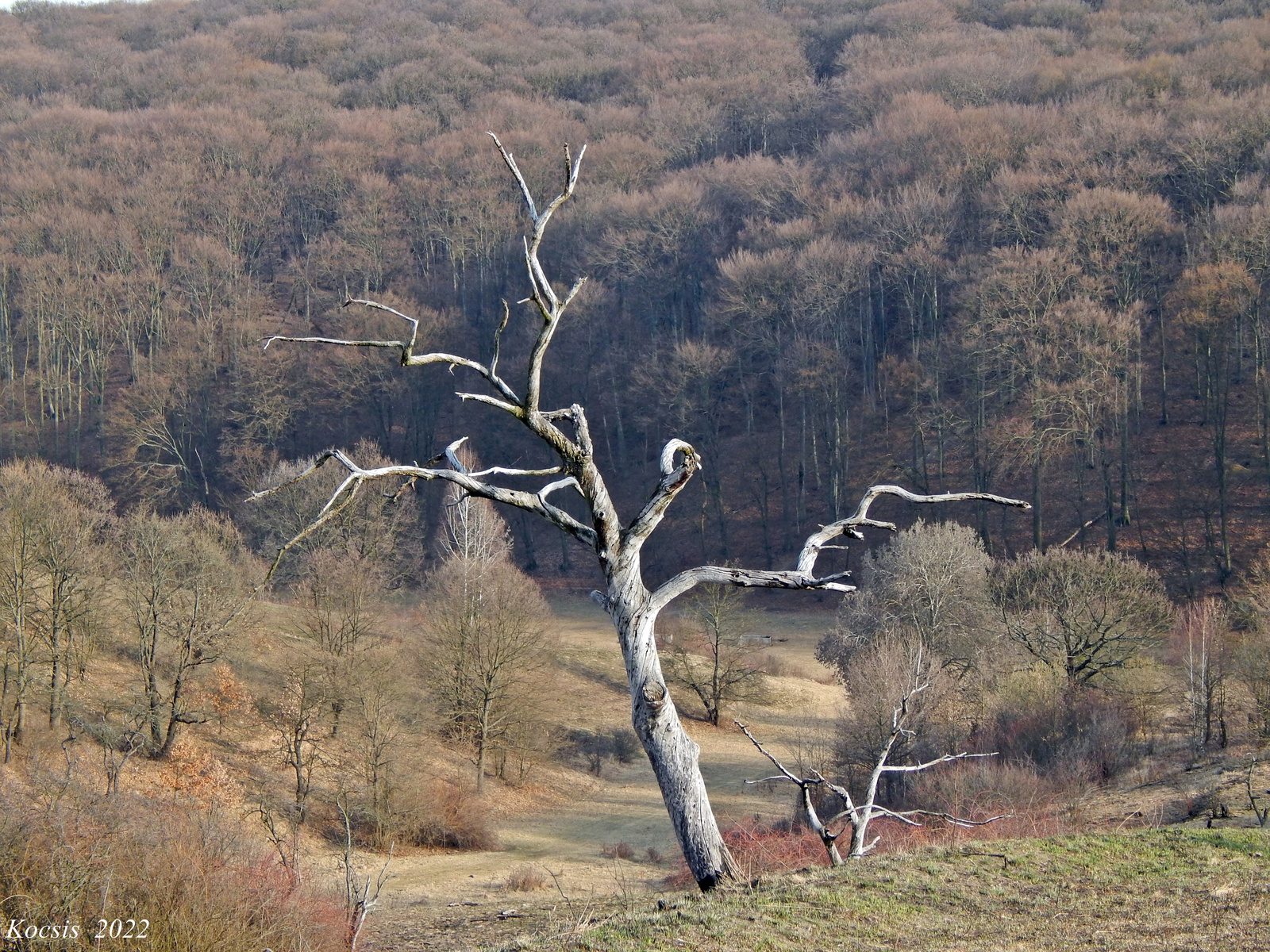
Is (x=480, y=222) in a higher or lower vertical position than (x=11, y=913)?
higher

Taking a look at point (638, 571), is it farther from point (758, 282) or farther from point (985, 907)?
point (758, 282)

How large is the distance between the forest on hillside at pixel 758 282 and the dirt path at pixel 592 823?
9.45 meters

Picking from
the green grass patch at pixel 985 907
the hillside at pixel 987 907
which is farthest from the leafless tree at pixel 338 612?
the green grass patch at pixel 985 907

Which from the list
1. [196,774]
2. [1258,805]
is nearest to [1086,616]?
[1258,805]

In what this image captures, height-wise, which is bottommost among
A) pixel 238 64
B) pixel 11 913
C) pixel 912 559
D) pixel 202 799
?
pixel 202 799

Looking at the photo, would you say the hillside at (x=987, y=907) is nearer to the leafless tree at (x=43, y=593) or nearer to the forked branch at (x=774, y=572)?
the forked branch at (x=774, y=572)

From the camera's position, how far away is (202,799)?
2608 cm

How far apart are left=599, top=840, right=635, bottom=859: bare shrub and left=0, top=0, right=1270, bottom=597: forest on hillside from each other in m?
22.8

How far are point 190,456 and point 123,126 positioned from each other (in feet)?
152

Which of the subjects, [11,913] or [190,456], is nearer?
[11,913]

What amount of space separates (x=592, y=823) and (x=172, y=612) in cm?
1235

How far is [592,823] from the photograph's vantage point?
29453 millimetres

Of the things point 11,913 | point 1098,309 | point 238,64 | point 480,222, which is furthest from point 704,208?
point 238,64

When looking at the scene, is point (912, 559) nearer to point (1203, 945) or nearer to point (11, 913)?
point (1203, 945)
